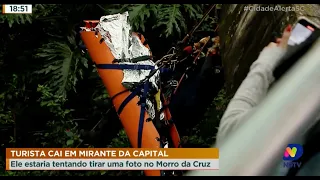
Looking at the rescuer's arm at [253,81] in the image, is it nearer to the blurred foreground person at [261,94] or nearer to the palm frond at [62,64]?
the blurred foreground person at [261,94]

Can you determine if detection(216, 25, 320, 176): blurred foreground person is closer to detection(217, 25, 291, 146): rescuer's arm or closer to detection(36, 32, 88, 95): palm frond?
detection(217, 25, 291, 146): rescuer's arm

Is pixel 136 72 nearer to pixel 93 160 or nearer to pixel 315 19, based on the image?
pixel 93 160

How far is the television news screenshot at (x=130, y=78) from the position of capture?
2.20 metres

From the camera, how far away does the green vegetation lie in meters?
2.39

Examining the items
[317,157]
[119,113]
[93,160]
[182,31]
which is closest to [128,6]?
[182,31]

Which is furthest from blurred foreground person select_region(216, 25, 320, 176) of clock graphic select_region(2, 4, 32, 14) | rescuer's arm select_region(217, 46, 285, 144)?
clock graphic select_region(2, 4, 32, 14)

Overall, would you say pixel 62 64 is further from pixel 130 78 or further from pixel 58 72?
pixel 130 78

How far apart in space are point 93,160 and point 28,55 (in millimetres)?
627

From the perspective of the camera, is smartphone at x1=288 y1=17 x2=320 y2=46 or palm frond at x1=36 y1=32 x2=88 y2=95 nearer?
smartphone at x1=288 y1=17 x2=320 y2=46

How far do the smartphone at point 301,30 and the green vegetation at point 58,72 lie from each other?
415 millimetres

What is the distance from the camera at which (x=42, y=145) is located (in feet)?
7.50
